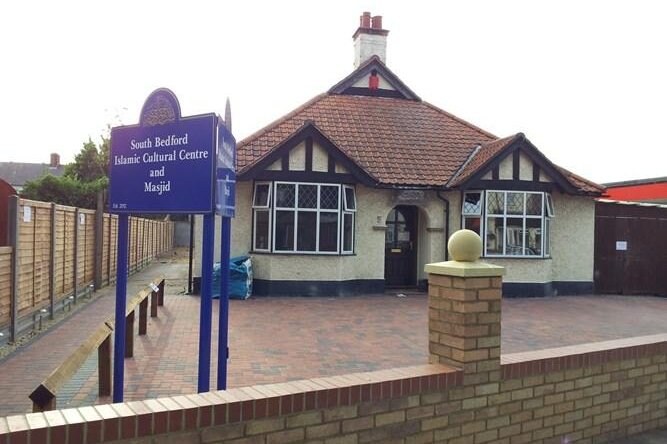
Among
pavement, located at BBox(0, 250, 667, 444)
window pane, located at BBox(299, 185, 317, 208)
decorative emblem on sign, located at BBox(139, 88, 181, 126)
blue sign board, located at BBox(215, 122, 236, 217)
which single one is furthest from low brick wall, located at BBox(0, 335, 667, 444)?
window pane, located at BBox(299, 185, 317, 208)

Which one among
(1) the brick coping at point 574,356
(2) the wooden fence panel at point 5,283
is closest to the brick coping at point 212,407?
(1) the brick coping at point 574,356

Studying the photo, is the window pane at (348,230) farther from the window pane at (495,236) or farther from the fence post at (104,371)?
the fence post at (104,371)

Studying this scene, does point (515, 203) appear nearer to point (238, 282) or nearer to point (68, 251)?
point (238, 282)

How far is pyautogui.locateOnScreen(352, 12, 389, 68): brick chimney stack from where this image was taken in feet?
61.9

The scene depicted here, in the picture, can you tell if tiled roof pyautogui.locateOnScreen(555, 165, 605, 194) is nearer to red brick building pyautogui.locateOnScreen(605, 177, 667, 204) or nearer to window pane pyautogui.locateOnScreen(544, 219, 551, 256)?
window pane pyautogui.locateOnScreen(544, 219, 551, 256)

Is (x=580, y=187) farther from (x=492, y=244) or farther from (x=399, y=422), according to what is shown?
(x=399, y=422)

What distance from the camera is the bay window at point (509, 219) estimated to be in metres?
14.8

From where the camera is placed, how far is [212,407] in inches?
118

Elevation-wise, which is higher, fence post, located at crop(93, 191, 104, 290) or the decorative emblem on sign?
the decorative emblem on sign

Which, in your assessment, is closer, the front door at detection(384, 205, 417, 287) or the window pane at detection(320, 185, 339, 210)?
the window pane at detection(320, 185, 339, 210)

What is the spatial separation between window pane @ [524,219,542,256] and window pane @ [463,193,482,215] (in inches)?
55.0

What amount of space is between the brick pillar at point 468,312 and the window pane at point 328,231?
31.8 feet

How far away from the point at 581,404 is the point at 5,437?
409 centimetres

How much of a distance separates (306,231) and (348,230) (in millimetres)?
1136
